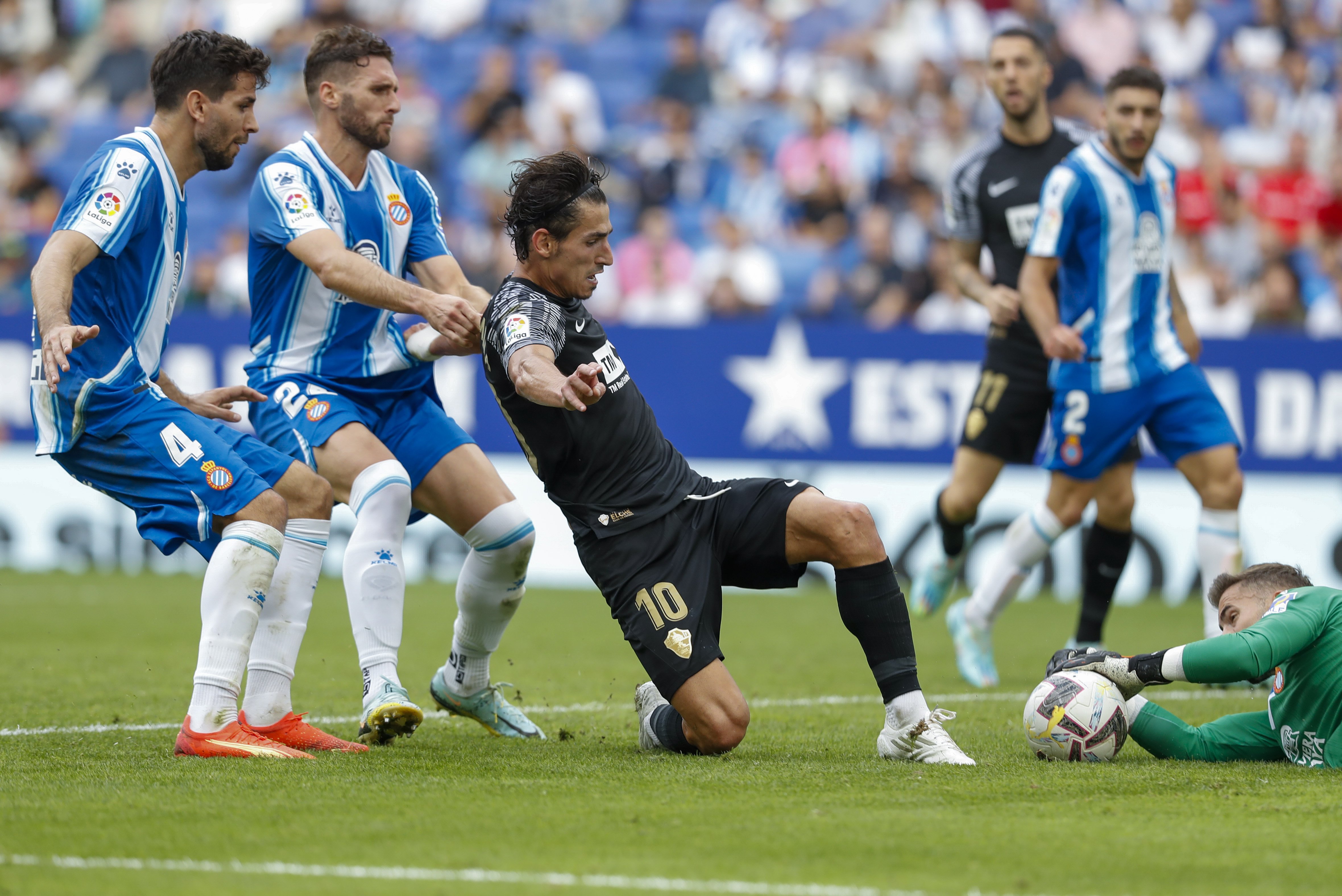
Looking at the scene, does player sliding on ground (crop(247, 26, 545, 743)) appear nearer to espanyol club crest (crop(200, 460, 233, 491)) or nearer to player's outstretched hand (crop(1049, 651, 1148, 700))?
espanyol club crest (crop(200, 460, 233, 491))

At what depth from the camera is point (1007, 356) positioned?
8.35 metres

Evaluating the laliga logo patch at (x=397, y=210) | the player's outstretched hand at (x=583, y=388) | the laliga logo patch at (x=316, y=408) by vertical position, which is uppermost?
the laliga logo patch at (x=397, y=210)

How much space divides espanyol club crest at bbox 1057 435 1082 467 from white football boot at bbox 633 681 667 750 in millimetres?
2916

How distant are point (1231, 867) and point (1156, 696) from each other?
12.0 ft

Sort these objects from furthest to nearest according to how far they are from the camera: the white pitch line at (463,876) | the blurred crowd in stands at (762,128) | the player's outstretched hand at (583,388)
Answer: the blurred crowd in stands at (762,128), the player's outstretched hand at (583,388), the white pitch line at (463,876)

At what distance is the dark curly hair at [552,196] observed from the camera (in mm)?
5223

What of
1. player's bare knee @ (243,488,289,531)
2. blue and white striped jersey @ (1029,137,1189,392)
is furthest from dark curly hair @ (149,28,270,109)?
blue and white striped jersey @ (1029,137,1189,392)

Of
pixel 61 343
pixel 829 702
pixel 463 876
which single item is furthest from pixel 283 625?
pixel 829 702

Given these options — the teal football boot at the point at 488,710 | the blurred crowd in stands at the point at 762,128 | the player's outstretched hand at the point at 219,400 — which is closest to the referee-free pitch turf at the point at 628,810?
the teal football boot at the point at 488,710

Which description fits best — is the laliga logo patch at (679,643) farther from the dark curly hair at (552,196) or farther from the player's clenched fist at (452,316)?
the dark curly hair at (552,196)

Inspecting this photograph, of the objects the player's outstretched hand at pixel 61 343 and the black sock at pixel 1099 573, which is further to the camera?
the black sock at pixel 1099 573

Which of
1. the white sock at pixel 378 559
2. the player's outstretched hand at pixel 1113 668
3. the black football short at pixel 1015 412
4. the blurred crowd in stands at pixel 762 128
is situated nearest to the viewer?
the player's outstretched hand at pixel 1113 668

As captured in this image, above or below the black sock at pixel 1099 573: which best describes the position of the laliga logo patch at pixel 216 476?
above

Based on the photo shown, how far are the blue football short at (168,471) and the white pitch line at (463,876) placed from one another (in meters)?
1.66
